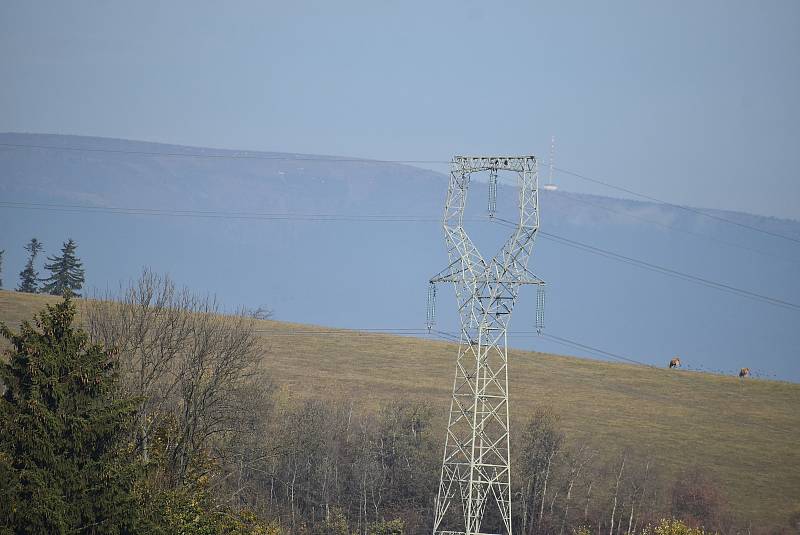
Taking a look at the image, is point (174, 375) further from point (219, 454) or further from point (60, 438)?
point (60, 438)

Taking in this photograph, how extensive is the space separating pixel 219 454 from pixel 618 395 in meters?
56.9

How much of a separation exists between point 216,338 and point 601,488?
102 feet

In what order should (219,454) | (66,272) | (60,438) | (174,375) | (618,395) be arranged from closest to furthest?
(60,438) → (219,454) → (174,375) → (618,395) → (66,272)

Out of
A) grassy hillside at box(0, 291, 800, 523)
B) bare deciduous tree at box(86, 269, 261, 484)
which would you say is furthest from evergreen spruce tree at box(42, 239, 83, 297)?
bare deciduous tree at box(86, 269, 261, 484)

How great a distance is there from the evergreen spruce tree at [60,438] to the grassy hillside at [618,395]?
174 ft

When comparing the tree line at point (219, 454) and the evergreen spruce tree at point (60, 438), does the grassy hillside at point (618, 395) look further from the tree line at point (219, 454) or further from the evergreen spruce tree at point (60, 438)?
the evergreen spruce tree at point (60, 438)

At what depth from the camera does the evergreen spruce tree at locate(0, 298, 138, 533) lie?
2959 centimetres

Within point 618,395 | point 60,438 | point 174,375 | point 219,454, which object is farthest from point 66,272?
point 60,438

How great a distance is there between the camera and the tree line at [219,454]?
30625 mm

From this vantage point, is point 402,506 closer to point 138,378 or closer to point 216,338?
point 216,338

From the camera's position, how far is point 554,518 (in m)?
73.6

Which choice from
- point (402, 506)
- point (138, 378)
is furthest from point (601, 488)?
point (138, 378)

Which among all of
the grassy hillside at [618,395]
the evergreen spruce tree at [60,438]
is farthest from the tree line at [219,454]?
the grassy hillside at [618,395]

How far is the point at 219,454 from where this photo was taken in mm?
55219
